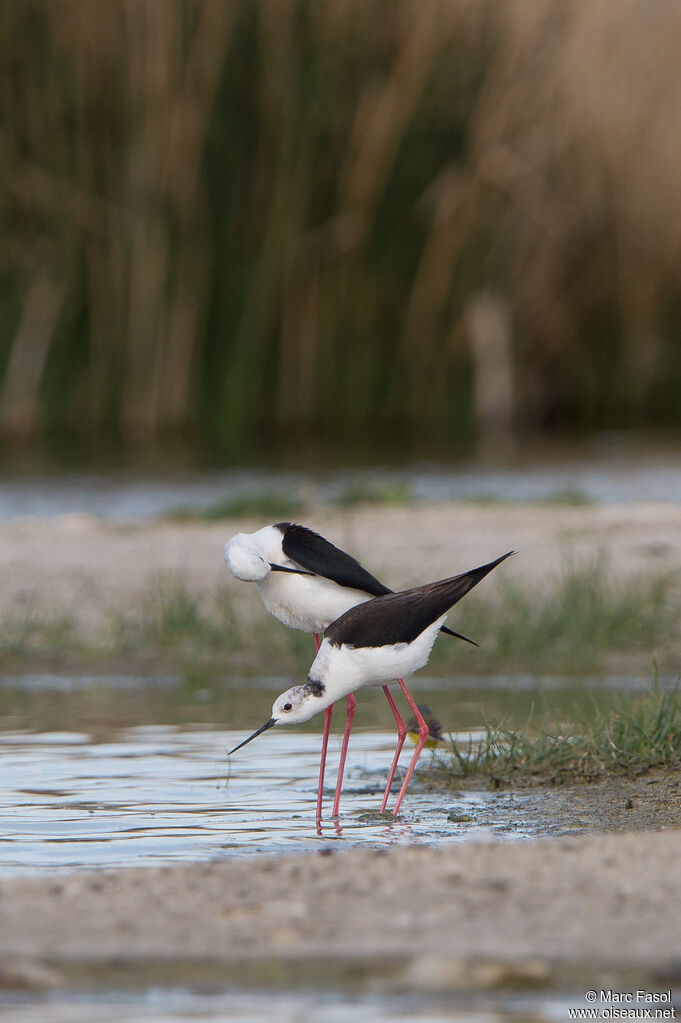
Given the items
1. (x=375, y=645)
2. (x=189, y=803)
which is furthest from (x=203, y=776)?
(x=375, y=645)

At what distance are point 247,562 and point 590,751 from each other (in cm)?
126

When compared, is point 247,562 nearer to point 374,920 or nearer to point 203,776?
point 203,776

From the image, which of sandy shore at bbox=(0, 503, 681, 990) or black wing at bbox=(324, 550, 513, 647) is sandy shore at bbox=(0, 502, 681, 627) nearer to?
black wing at bbox=(324, 550, 513, 647)

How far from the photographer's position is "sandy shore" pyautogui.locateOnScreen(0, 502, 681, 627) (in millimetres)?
9648

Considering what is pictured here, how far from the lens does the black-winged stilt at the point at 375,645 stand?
525 cm

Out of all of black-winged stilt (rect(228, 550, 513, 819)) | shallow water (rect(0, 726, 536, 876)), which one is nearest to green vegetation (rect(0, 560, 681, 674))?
shallow water (rect(0, 726, 536, 876))

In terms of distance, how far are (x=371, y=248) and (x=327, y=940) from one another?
1371 cm

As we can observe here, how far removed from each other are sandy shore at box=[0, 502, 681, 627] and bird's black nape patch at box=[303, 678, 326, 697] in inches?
150

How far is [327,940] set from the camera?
136 inches

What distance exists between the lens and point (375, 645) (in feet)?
17.2

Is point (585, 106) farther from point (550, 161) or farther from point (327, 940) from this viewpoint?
point (327, 940)

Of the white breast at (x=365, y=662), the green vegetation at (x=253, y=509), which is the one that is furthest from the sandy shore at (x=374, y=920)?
the green vegetation at (x=253, y=509)

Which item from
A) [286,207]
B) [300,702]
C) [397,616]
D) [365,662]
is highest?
[286,207]

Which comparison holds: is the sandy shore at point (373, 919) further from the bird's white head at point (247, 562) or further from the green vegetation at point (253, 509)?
the green vegetation at point (253, 509)
